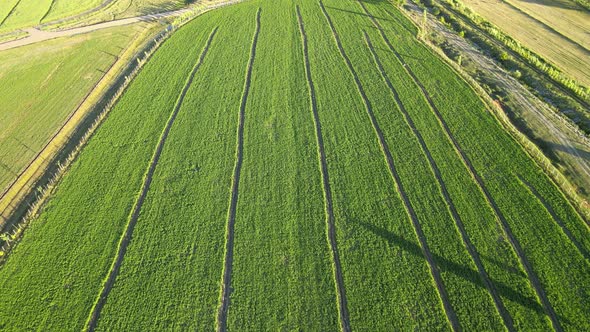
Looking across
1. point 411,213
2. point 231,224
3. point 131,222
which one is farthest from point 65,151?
point 411,213

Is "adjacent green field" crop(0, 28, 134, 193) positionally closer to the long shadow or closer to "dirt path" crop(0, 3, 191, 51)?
"dirt path" crop(0, 3, 191, 51)

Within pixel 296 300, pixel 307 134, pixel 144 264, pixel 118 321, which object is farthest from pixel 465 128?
pixel 118 321

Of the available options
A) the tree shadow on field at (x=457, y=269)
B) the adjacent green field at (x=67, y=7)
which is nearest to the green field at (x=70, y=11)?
the adjacent green field at (x=67, y=7)

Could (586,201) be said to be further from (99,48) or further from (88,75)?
(99,48)

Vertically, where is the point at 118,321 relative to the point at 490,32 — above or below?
below

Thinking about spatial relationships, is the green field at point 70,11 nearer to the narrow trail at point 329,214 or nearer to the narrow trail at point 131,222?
the narrow trail at point 131,222

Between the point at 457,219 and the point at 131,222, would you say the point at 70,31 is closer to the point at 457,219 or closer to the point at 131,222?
the point at 131,222
